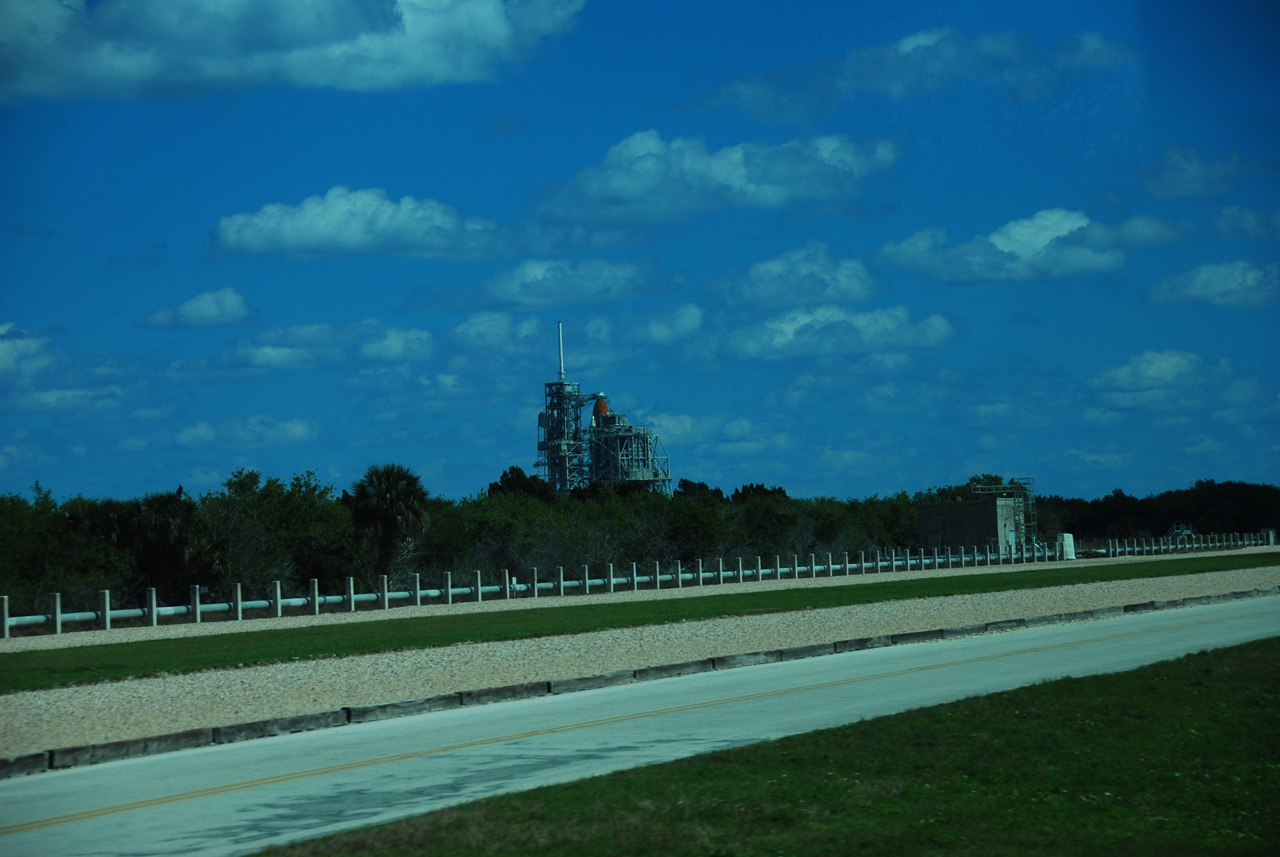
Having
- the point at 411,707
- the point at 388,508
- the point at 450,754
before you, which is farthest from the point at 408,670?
the point at 388,508

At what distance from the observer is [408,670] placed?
17969mm

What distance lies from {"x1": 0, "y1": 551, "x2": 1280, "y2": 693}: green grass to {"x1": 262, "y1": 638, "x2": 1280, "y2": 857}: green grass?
39.6 ft

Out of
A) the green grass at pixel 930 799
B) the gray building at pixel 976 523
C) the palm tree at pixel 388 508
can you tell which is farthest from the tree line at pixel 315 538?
the green grass at pixel 930 799

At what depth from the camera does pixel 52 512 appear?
121ft

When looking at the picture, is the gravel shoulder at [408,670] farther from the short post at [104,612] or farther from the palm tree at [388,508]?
the palm tree at [388,508]

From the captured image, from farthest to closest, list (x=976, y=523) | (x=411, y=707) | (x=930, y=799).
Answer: (x=976, y=523) → (x=411, y=707) → (x=930, y=799)

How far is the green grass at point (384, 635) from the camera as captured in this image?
1953 cm

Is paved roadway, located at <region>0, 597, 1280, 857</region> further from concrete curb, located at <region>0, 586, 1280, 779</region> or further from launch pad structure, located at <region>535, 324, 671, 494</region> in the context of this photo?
launch pad structure, located at <region>535, 324, 671, 494</region>

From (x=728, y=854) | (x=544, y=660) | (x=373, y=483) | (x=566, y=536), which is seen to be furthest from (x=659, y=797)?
(x=566, y=536)

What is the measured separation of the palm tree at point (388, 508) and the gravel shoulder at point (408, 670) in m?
11.4

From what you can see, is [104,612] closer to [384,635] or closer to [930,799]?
[384,635]

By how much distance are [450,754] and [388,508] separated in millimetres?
32973

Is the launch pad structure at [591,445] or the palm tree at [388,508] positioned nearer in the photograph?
the palm tree at [388,508]

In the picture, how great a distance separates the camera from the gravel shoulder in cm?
1343
